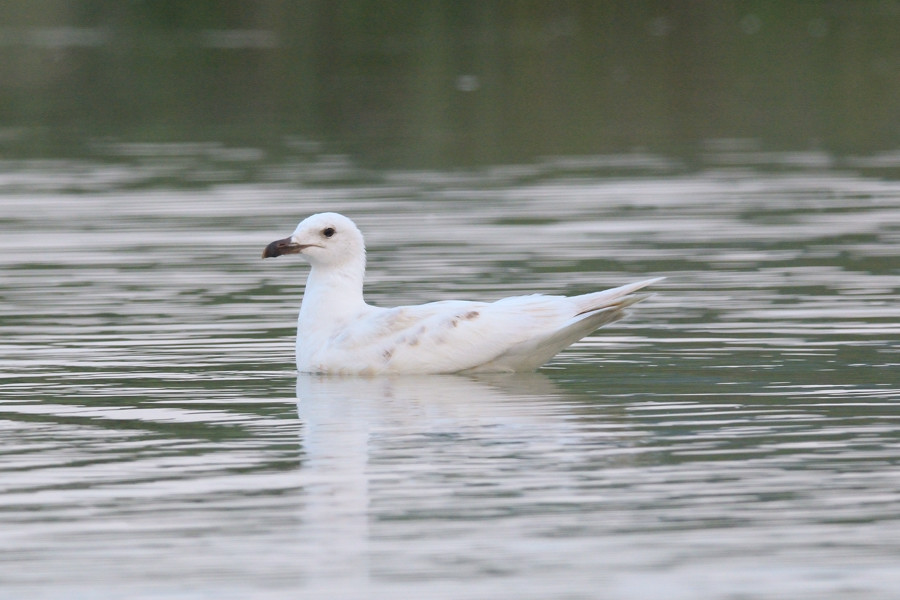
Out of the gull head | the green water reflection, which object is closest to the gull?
the gull head

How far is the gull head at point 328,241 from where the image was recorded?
40.8 feet

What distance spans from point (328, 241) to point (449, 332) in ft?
4.22

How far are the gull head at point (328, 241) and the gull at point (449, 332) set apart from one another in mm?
143

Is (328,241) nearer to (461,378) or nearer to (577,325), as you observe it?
(461,378)

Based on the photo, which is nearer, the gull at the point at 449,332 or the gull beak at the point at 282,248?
the gull at the point at 449,332

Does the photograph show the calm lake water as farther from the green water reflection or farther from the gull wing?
the green water reflection

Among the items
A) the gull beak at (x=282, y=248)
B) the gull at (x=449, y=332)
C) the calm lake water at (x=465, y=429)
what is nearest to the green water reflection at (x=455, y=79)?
the calm lake water at (x=465, y=429)

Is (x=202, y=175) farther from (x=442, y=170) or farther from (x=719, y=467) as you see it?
(x=719, y=467)

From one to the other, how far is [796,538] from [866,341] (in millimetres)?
5090

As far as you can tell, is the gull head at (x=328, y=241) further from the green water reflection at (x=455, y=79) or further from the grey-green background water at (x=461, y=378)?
the green water reflection at (x=455, y=79)

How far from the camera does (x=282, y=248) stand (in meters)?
12.3

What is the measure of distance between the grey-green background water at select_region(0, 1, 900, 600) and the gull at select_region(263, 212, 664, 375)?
0.56 ft

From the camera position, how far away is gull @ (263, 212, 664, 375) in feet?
37.7

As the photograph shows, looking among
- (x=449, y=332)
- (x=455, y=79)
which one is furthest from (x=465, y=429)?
(x=455, y=79)
